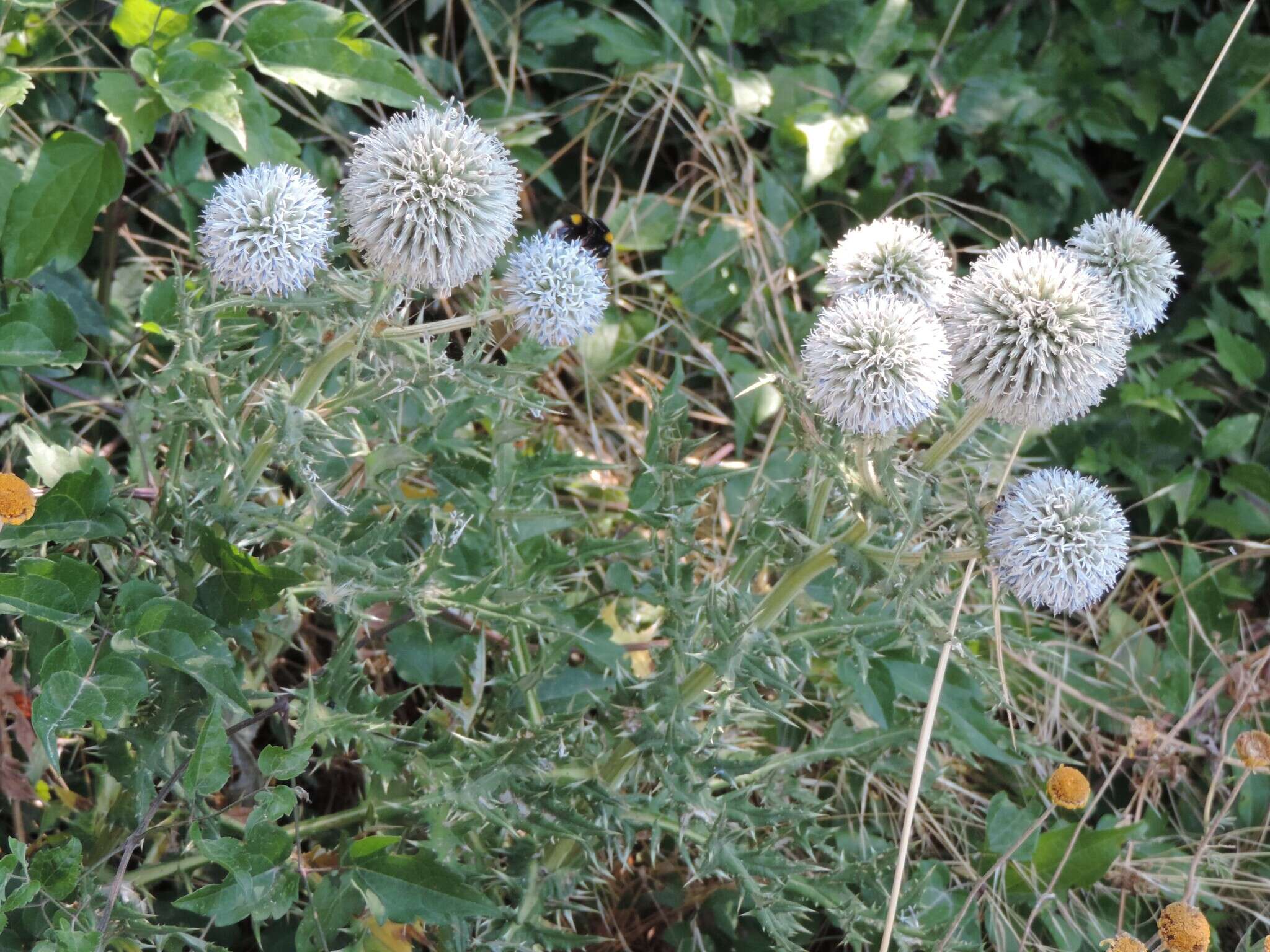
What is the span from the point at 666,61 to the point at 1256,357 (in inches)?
90.5

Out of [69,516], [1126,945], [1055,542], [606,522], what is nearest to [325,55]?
[69,516]

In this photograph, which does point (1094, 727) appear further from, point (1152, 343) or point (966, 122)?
point (966, 122)

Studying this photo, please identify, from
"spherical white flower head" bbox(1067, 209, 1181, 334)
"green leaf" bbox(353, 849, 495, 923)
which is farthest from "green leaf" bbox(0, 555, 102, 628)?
"spherical white flower head" bbox(1067, 209, 1181, 334)

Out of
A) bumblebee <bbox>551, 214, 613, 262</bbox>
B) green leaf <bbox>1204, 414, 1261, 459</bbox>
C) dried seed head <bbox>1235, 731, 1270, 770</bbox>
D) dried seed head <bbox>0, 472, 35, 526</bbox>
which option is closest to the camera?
dried seed head <bbox>0, 472, 35, 526</bbox>

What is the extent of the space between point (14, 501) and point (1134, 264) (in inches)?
86.6

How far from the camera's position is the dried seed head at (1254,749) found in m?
2.70

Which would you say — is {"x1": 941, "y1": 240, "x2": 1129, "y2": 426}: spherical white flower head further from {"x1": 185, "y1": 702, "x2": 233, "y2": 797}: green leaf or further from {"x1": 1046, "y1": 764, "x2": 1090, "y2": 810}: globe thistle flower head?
{"x1": 185, "y1": 702, "x2": 233, "y2": 797}: green leaf

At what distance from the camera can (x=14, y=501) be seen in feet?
6.79

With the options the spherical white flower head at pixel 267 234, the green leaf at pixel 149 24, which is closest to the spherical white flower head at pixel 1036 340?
the spherical white flower head at pixel 267 234

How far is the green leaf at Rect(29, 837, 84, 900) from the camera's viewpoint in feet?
6.42

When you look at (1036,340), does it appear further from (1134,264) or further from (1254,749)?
(1254,749)

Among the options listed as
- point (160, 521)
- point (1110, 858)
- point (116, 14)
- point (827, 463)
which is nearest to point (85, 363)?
point (116, 14)

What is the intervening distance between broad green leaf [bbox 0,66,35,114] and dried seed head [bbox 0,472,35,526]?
95cm

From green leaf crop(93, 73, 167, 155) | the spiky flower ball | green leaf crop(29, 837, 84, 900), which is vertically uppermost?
green leaf crop(93, 73, 167, 155)
